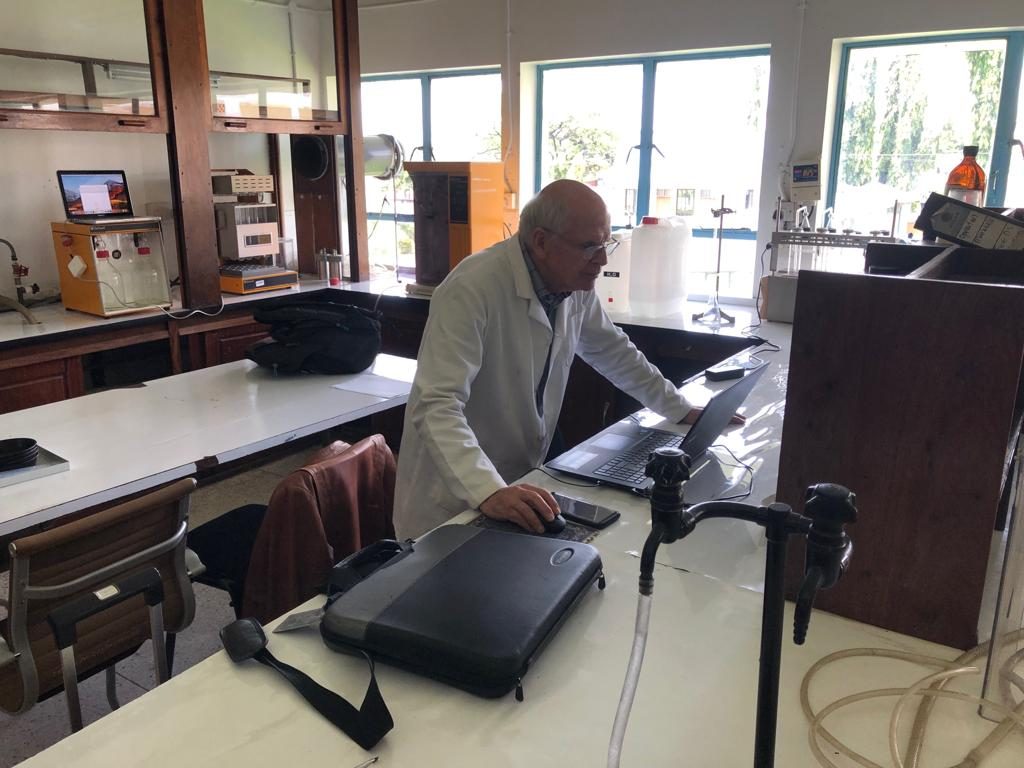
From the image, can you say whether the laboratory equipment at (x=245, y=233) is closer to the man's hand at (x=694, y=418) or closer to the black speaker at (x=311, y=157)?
the black speaker at (x=311, y=157)

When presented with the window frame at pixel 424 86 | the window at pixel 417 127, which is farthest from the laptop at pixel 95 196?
the window frame at pixel 424 86

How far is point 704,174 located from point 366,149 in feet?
6.13

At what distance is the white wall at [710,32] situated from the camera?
3.27 metres

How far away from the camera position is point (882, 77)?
138 inches

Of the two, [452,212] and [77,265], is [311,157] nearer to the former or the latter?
[452,212]

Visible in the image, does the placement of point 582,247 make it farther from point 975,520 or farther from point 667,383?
point 975,520

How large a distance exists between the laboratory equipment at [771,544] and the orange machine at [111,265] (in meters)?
3.26

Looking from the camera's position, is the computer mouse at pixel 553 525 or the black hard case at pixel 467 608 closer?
the black hard case at pixel 467 608

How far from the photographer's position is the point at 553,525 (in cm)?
136

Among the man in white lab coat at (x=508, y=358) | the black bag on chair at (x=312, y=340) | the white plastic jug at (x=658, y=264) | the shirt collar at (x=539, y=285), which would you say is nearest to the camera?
the man in white lab coat at (x=508, y=358)

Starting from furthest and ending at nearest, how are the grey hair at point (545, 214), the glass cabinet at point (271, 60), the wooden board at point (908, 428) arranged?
the glass cabinet at point (271, 60) → the grey hair at point (545, 214) → the wooden board at point (908, 428)

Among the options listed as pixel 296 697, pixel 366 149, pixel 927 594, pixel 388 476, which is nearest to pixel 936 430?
pixel 927 594

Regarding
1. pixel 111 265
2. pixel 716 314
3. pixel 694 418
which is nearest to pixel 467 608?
pixel 694 418

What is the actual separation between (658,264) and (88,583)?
2.62 meters
